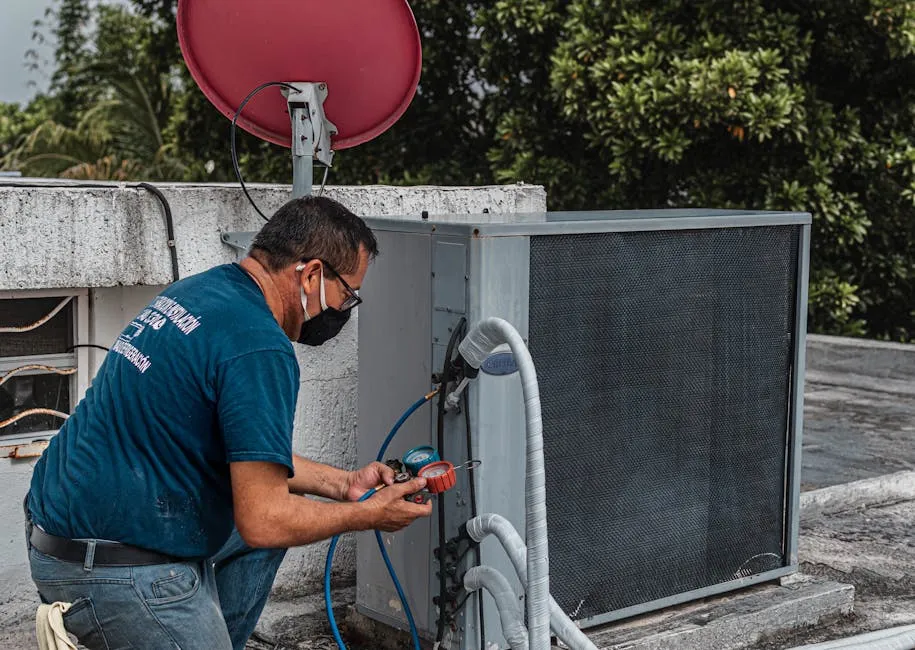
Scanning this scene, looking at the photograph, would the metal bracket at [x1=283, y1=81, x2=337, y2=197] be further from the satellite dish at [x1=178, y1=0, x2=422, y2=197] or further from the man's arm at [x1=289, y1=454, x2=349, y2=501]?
the man's arm at [x1=289, y1=454, x2=349, y2=501]

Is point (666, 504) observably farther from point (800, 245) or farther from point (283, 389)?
point (283, 389)

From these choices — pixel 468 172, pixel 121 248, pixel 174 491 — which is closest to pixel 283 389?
pixel 174 491

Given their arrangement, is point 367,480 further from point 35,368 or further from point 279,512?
point 35,368

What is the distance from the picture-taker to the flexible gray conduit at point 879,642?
3.64 meters

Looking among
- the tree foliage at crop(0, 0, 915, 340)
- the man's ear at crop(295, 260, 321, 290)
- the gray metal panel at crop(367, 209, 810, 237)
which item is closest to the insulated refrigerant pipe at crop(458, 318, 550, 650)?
the gray metal panel at crop(367, 209, 810, 237)

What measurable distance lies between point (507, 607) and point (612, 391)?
0.77 metres

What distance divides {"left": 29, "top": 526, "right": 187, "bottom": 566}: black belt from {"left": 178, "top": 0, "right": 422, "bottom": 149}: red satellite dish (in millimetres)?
1559

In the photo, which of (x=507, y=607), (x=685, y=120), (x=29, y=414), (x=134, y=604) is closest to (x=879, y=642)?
(x=507, y=607)

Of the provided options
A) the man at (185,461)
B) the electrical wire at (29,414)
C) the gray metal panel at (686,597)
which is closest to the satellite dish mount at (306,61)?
the man at (185,461)

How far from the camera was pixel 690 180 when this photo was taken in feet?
31.2

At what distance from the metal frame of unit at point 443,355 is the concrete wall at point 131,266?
0.55 feet

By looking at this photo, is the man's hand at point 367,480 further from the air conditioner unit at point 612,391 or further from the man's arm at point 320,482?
the air conditioner unit at point 612,391

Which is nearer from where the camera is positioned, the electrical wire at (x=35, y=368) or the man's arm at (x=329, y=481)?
the man's arm at (x=329, y=481)

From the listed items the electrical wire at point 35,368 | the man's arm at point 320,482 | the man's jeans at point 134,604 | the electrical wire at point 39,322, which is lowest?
the man's jeans at point 134,604
